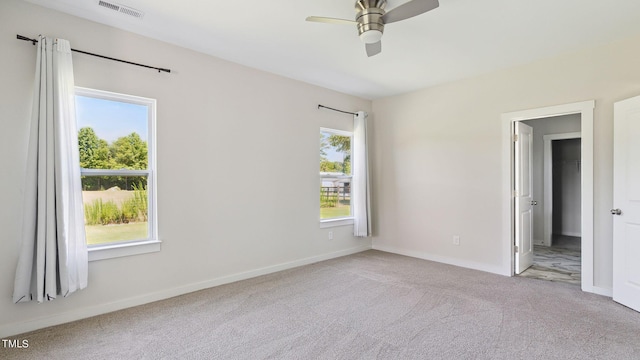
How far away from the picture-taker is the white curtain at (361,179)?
5305 millimetres

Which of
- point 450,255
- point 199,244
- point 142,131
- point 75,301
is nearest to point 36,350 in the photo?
point 75,301

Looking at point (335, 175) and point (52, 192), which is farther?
point (335, 175)

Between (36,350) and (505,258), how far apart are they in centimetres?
493

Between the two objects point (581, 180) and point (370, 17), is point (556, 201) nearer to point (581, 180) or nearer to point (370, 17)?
point (581, 180)

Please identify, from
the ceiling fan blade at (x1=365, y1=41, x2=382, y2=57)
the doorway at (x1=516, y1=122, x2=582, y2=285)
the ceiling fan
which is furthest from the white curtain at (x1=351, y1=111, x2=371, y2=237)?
the ceiling fan

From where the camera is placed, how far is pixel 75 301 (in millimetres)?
2805

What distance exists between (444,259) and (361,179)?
1.78 metres

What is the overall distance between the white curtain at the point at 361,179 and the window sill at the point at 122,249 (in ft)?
10.2

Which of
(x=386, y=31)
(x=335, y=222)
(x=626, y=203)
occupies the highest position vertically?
(x=386, y=31)

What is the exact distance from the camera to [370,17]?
8.09 ft

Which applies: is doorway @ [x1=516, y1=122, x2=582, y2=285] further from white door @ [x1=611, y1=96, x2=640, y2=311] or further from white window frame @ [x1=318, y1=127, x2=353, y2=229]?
white window frame @ [x1=318, y1=127, x2=353, y2=229]

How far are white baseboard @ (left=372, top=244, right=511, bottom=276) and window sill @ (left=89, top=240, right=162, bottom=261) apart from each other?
144 inches

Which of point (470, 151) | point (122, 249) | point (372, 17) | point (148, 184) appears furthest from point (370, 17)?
point (122, 249)

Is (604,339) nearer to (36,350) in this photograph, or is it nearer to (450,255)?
(450,255)
